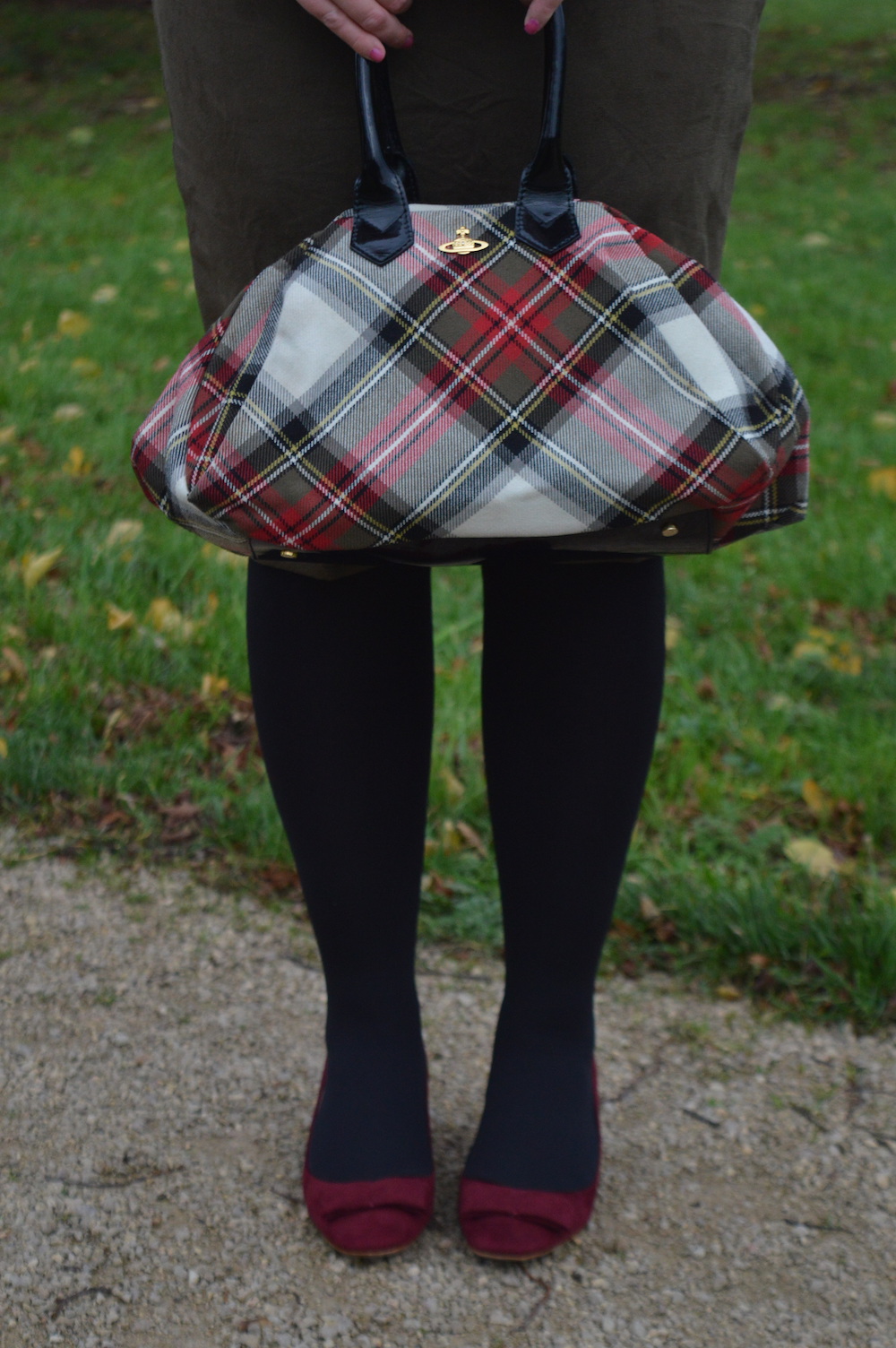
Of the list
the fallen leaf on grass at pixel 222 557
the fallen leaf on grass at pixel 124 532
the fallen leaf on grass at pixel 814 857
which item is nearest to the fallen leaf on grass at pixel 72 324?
the fallen leaf on grass at pixel 124 532

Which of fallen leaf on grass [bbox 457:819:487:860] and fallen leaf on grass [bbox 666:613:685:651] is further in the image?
fallen leaf on grass [bbox 666:613:685:651]

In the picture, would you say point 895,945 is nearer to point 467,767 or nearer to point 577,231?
point 467,767

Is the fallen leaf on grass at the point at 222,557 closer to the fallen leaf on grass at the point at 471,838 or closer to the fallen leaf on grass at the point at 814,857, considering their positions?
the fallen leaf on grass at the point at 471,838

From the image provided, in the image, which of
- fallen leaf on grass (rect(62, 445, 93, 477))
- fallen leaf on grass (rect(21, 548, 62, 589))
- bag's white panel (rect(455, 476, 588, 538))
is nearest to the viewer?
bag's white panel (rect(455, 476, 588, 538))

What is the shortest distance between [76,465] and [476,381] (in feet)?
6.74

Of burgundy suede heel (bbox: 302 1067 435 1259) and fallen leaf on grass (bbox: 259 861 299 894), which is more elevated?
burgundy suede heel (bbox: 302 1067 435 1259)

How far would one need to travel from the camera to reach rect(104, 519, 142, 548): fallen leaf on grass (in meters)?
2.39

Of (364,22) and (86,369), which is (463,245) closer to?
(364,22)

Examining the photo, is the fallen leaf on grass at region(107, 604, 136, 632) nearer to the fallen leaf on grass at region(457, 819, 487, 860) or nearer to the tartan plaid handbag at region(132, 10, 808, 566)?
the fallen leaf on grass at region(457, 819, 487, 860)

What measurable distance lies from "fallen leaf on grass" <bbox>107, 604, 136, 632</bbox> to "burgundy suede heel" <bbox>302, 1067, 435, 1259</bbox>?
122 cm

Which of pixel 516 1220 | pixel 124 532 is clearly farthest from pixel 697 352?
pixel 124 532

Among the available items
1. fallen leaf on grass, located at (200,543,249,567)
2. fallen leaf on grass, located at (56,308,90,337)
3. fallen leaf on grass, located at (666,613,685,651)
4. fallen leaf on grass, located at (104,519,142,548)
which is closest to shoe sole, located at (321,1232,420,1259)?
fallen leaf on grass, located at (666,613,685,651)

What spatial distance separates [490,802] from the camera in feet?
3.83

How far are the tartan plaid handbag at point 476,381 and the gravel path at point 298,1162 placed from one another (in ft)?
2.17
